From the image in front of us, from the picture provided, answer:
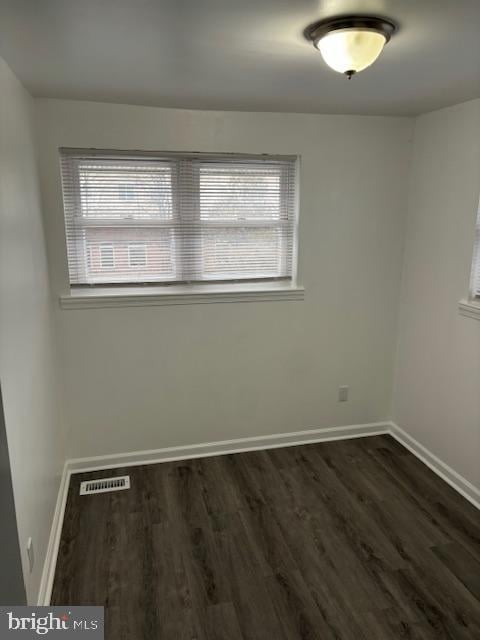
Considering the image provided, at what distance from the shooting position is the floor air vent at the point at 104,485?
9.55 ft

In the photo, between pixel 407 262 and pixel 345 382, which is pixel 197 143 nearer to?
pixel 407 262

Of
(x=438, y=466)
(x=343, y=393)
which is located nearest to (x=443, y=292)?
(x=343, y=393)

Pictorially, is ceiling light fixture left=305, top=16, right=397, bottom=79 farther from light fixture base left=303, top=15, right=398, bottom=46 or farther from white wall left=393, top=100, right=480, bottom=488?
white wall left=393, top=100, right=480, bottom=488

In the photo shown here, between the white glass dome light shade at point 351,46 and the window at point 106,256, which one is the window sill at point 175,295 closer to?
the window at point 106,256

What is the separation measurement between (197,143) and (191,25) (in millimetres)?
1369

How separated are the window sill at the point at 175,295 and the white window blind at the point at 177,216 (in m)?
0.06

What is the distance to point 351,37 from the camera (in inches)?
60.3

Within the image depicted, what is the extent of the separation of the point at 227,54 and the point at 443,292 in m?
2.02

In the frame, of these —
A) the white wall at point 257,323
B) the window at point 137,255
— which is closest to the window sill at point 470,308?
the white wall at point 257,323

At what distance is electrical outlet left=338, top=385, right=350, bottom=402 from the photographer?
3520 millimetres

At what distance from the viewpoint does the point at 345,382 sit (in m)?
3.52

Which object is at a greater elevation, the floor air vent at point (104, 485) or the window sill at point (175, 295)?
the window sill at point (175, 295)

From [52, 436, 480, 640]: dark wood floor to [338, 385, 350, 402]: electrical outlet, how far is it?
477 mm

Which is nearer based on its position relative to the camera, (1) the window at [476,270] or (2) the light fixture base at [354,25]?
(2) the light fixture base at [354,25]
